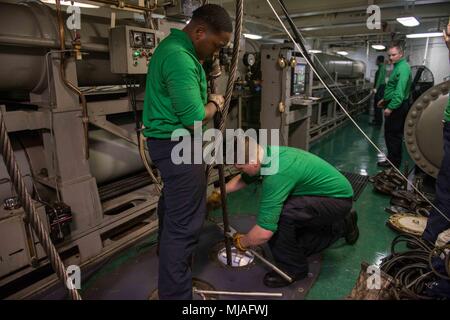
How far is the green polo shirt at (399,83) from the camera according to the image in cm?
368

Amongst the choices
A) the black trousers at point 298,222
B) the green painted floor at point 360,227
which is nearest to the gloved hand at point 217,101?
the black trousers at point 298,222

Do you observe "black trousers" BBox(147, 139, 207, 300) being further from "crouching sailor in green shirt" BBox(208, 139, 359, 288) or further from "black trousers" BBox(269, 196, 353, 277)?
"black trousers" BBox(269, 196, 353, 277)

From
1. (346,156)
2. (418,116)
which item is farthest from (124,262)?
(346,156)

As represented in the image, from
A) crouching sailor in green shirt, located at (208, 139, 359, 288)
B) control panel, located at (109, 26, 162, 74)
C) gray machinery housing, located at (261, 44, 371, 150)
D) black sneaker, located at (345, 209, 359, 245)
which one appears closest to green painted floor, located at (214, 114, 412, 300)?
black sneaker, located at (345, 209, 359, 245)

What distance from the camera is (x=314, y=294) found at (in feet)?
5.91

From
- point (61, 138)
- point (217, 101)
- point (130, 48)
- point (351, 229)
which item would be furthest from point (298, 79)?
point (61, 138)

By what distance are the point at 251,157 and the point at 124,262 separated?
120cm

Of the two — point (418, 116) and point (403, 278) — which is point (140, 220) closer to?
point (403, 278)

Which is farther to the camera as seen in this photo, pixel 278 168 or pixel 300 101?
pixel 300 101

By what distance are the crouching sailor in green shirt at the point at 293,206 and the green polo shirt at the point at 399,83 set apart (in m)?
2.39

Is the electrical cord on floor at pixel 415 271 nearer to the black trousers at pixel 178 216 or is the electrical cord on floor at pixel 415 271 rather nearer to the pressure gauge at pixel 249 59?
the black trousers at pixel 178 216

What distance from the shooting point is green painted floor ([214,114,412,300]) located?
1890 millimetres

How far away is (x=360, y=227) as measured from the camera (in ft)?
8.42

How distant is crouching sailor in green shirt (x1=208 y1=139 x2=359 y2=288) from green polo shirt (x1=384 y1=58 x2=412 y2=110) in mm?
2386
